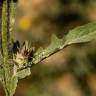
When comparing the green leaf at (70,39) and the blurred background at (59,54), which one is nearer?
the green leaf at (70,39)

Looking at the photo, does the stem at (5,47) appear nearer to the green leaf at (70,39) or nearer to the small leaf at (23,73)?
the small leaf at (23,73)

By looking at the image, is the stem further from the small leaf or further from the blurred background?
the blurred background

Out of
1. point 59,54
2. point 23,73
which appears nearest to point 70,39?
point 23,73

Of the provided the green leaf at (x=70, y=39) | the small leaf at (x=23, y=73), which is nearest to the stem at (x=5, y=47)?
the small leaf at (x=23, y=73)

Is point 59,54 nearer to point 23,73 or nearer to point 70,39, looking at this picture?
point 70,39

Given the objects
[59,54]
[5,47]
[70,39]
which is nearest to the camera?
[5,47]

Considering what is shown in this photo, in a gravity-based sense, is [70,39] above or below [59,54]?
above

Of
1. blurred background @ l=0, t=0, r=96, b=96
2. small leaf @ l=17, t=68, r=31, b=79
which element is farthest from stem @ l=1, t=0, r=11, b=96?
→ blurred background @ l=0, t=0, r=96, b=96
